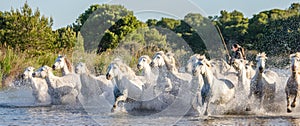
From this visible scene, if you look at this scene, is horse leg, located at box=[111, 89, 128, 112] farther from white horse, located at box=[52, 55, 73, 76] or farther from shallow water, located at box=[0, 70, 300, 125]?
white horse, located at box=[52, 55, 73, 76]

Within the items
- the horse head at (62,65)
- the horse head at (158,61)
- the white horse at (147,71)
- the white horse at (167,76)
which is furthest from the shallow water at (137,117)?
the horse head at (62,65)

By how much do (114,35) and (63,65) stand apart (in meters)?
17.8

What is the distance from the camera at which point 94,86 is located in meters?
15.3

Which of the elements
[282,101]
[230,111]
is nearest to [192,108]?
[230,111]

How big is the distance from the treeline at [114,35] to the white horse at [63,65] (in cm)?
451

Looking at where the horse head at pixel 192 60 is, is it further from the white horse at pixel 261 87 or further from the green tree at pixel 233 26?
the green tree at pixel 233 26

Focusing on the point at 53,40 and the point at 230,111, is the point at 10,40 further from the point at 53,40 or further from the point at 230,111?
the point at 230,111

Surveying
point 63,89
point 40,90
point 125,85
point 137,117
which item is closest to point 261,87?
point 137,117

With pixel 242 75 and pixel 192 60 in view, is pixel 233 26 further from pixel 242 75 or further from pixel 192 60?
pixel 242 75

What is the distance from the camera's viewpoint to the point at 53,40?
31562 mm

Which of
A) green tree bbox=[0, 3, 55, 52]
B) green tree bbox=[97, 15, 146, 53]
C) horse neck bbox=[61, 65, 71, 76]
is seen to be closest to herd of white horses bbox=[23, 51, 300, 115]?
horse neck bbox=[61, 65, 71, 76]

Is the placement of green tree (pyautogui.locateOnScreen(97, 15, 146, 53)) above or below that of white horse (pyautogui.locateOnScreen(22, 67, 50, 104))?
above

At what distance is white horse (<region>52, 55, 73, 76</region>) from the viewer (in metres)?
16.6

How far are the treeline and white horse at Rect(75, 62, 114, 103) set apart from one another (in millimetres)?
6006
